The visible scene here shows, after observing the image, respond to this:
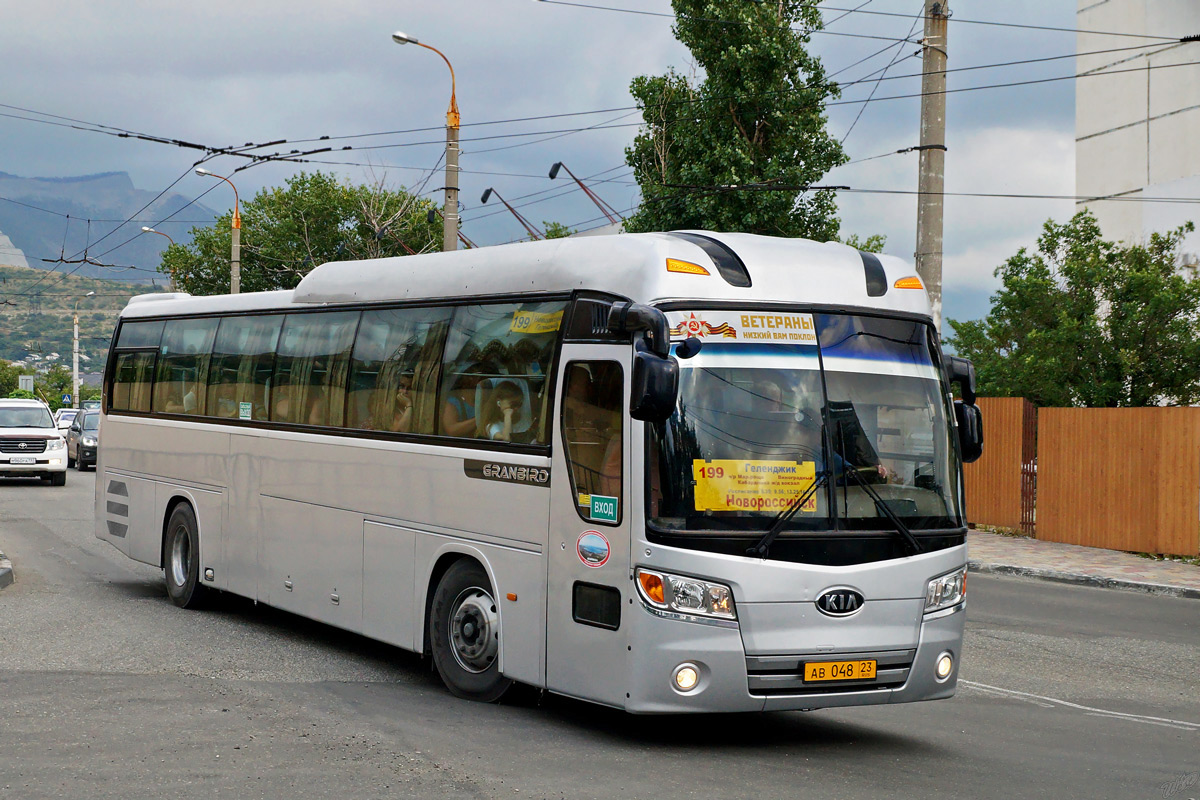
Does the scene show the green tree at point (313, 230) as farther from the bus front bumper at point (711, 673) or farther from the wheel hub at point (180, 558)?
the bus front bumper at point (711, 673)

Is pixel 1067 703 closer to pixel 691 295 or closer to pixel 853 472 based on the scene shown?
pixel 853 472

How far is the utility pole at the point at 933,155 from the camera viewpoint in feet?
59.8

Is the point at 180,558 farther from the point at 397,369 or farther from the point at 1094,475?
the point at 1094,475

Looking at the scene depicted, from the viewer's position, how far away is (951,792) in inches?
249

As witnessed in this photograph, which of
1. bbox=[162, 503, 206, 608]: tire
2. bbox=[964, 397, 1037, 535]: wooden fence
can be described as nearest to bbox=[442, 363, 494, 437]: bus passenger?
bbox=[162, 503, 206, 608]: tire

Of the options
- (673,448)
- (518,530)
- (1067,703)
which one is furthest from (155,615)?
(1067,703)

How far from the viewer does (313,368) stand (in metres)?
10.5

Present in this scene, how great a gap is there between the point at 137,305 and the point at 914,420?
9.68 m

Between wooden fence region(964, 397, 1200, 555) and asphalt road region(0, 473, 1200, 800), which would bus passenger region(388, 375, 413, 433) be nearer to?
asphalt road region(0, 473, 1200, 800)

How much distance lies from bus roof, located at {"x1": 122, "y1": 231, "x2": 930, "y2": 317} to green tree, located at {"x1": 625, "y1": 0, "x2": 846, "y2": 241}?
18.0 m

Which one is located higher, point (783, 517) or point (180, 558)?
point (783, 517)

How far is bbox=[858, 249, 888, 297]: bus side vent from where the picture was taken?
7.70 meters

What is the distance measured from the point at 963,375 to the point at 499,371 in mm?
2904

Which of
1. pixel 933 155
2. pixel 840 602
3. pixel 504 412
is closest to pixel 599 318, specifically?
pixel 504 412
